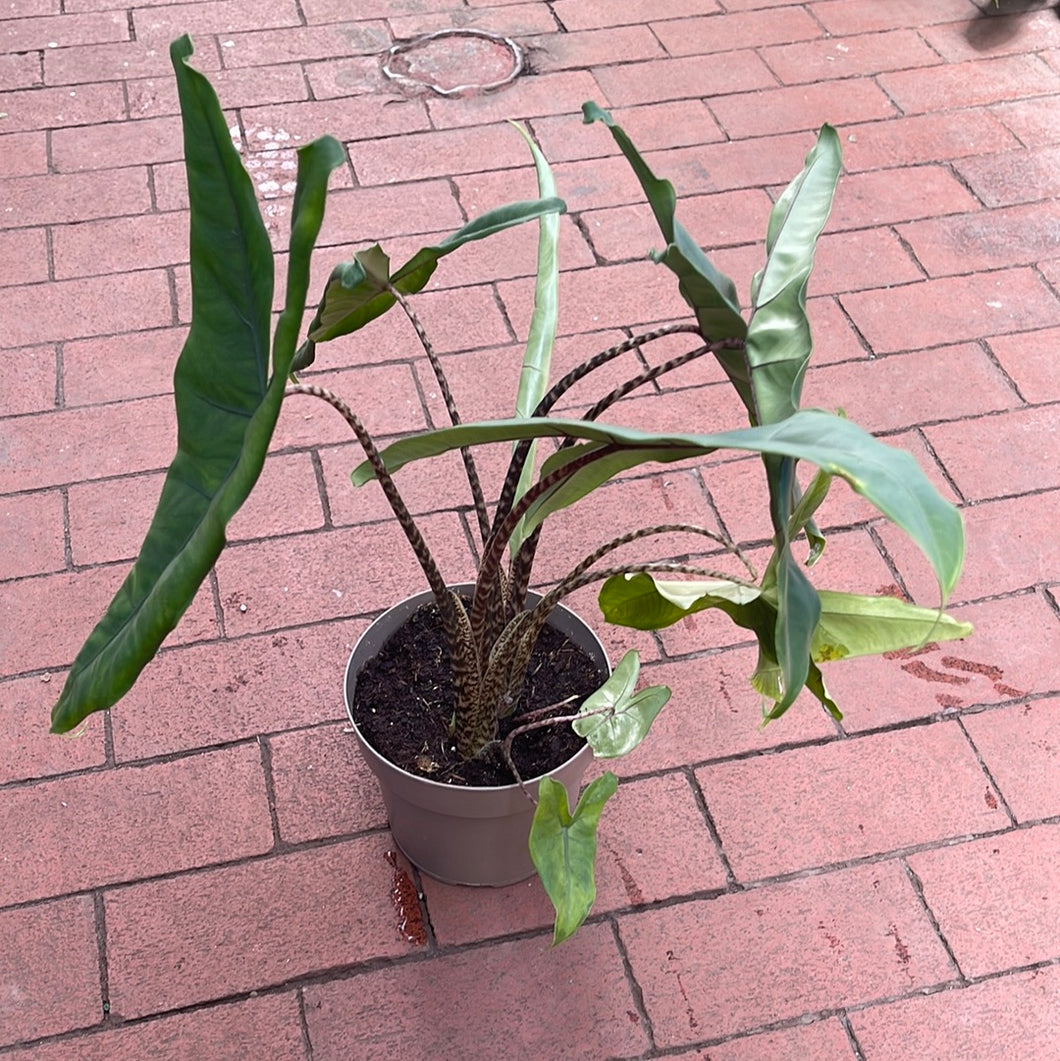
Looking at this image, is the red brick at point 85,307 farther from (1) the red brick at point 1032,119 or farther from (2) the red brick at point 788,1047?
(1) the red brick at point 1032,119

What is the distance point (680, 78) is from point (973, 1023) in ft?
7.41

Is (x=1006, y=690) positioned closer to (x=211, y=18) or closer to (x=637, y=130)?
(x=637, y=130)

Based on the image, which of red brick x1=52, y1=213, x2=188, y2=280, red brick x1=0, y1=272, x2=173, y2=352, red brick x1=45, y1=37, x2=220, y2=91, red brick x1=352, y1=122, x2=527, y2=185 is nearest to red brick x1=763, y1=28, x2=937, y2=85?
red brick x1=352, y1=122, x2=527, y2=185

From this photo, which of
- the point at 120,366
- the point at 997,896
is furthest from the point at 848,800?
the point at 120,366

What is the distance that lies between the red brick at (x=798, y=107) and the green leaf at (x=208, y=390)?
2.12 m

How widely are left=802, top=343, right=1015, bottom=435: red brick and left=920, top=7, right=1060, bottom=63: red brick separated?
117cm

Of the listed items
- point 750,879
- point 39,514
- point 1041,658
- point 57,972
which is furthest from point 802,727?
point 39,514

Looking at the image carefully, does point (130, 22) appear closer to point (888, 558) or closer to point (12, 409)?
point (12, 409)

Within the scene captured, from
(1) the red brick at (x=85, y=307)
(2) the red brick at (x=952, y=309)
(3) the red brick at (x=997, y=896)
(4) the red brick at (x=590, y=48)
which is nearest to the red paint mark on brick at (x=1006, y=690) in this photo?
(3) the red brick at (x=997, y=896)

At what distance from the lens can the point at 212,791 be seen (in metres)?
1.74

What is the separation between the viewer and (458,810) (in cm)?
146

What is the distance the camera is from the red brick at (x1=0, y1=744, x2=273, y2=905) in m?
1.65

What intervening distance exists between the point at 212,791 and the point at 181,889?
15 cm

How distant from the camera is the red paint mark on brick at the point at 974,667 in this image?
1.89 m
